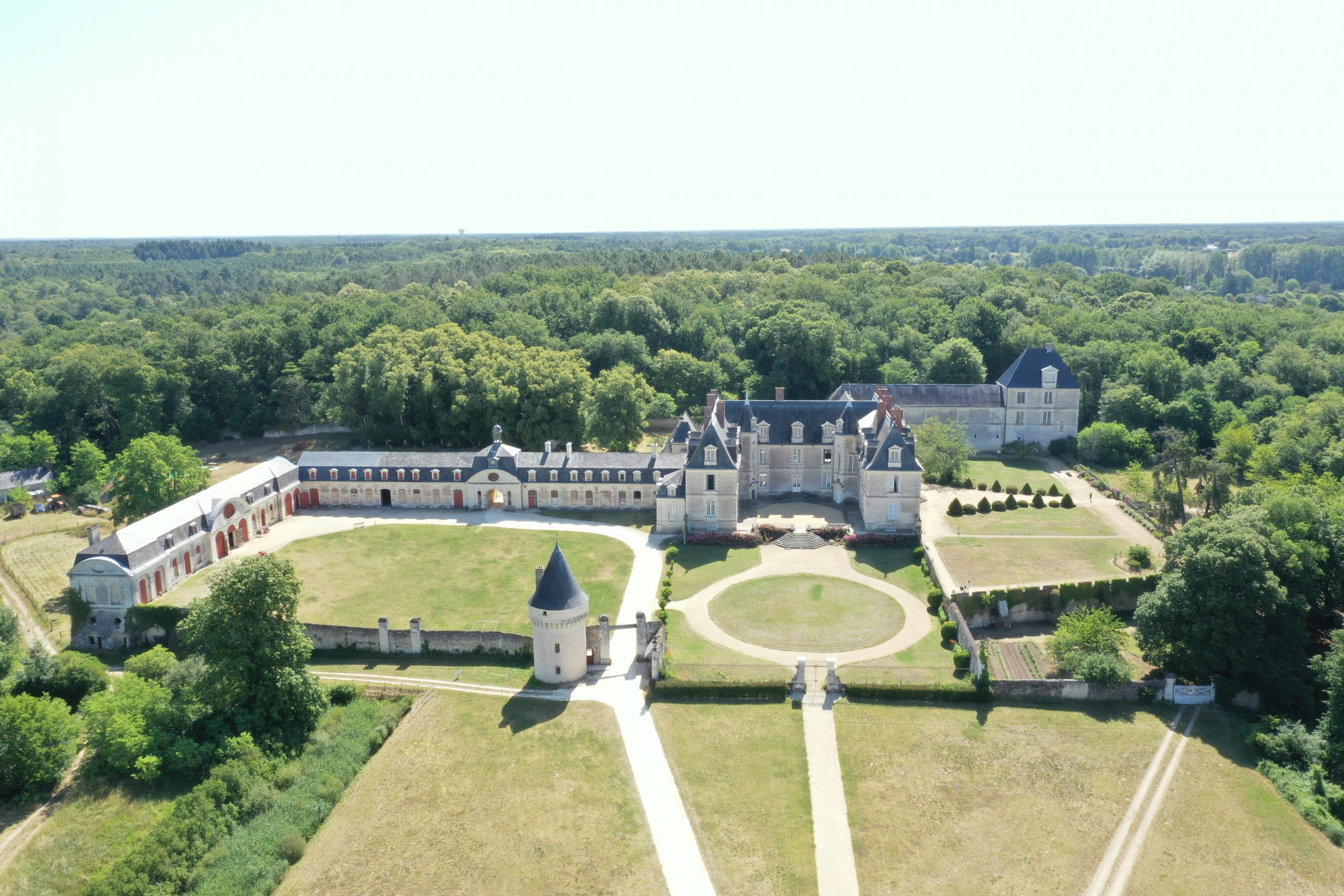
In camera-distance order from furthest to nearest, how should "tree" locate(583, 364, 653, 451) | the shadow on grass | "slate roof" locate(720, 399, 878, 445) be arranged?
1. "tree" locate(583, 364, 653, 451)
2. "slate roof" locate(720, 399, 878, 445)
3. the shadow on grass

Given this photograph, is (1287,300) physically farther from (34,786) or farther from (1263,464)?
(34,786)

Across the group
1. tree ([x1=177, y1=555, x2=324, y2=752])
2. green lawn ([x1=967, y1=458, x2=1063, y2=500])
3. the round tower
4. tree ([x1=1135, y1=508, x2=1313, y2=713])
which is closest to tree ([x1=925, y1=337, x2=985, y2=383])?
green lawn ([x1=967, y1=458, x2=1063, y2=500])

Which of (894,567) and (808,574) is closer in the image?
(808,574)

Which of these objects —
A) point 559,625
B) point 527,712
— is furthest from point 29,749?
point 559,625

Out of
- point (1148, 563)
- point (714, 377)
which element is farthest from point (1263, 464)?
point (714, 377)

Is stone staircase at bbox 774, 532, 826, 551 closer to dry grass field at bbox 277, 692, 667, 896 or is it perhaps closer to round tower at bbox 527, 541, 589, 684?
round tower at bbox 527, 541, 589, 684

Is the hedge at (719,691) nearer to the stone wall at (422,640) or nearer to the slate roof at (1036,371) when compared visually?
the stone wall at (422,640)

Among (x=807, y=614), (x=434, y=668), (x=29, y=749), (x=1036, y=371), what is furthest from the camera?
(x=1036, y=371)

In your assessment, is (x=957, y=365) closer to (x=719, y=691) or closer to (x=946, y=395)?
(x=946, y=395)
